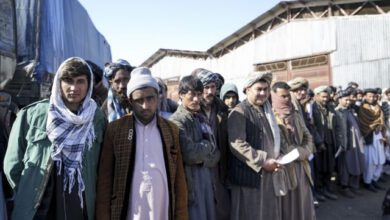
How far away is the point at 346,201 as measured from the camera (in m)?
5.73

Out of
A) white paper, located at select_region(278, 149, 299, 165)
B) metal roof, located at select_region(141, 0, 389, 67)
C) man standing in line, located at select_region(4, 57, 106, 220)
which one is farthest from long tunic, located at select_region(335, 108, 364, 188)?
metal roof, located at select_region(141, 0, 389, 67)

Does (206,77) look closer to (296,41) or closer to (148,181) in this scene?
(148,181)

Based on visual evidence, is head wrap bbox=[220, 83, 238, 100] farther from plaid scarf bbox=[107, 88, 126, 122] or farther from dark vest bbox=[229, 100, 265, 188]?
plaid scarf bbox=[107, 88, 126, 122]

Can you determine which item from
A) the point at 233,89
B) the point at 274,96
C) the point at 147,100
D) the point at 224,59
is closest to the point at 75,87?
the point at 147,100

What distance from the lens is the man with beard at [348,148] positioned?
233 inches

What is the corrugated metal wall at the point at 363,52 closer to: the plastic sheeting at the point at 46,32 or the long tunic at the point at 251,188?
the plastic sheeting at the point at 46,32

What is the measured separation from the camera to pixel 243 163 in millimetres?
2969

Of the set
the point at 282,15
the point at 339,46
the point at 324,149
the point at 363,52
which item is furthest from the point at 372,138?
the point at 282,15

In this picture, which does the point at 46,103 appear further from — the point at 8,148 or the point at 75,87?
the point at 8,148

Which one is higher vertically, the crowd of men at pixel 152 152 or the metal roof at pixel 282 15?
the metal roof at pixel 282 15

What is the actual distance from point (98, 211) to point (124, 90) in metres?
1.08

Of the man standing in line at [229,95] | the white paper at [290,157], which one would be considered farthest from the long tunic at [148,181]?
the man standing in line at [229,95]

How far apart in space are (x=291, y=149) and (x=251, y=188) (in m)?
0.60

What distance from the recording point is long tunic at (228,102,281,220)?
2.87 metres
